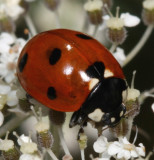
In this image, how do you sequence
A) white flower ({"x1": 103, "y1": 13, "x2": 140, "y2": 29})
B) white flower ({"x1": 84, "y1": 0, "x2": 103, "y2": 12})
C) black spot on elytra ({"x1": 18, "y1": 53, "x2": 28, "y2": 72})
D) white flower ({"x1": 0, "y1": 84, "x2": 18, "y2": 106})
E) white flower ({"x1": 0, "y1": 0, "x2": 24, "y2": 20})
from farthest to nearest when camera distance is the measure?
white flower ({"x1": 0, "y1": 0, "x2": 24, "y2": 20})
white flower ({"x1": 84, "y1": 0, "x2": 103, "y2": 12})
white flower ({"x1": 103, "y1": 13, "x2": 140, "y2": 29})
white flower ({"x1": 0, "y1": 84, "x2": 18, "y2": 106})
black spot on elytra ({"x1": 18, "y1": 53, "x2": 28, "y2": 72})

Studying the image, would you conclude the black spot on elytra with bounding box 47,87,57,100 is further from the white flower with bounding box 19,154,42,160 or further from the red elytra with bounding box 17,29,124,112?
the white flower with bounding box 19,154,42,160

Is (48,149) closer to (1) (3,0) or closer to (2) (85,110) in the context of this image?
(2) (85,110)

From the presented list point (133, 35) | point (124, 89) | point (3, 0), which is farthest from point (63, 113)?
point (133, 35)

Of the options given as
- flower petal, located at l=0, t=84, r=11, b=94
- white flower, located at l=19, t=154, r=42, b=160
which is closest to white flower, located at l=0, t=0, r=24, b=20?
flower petal, located at l=0, t=84, r=11, b=94

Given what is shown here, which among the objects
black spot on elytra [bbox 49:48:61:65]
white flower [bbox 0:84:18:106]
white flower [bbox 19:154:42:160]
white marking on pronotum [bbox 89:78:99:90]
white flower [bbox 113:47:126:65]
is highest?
black spot on elytra [bbox 49:48:61:65]

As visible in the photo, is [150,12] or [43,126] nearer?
[43,126]

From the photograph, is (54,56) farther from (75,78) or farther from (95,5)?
(95,5)

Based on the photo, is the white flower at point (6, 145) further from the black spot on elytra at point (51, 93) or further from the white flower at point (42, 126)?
the black spot on elytra at point (51, 93)

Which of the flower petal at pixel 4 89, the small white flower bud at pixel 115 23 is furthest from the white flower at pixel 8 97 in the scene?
the small white flower bud at pixel 115 23

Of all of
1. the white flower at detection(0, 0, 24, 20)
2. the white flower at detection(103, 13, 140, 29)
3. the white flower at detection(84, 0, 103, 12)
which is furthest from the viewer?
the white flower at detection(0, 0, 24, 20)
